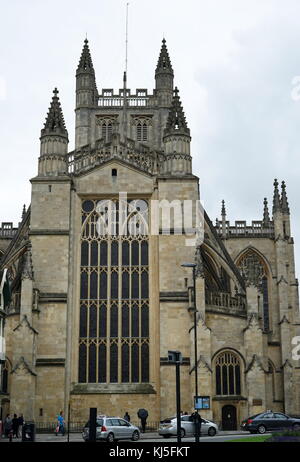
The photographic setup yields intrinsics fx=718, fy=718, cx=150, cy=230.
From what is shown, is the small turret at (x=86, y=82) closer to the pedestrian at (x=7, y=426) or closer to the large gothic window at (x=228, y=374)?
the large gothic window at (x=228, y=374)

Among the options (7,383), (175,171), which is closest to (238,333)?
(175,171)

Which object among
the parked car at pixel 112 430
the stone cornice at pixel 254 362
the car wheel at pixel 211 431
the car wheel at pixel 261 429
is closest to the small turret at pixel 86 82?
the stone cornice at pixel 254 362

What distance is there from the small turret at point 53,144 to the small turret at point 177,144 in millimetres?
6024

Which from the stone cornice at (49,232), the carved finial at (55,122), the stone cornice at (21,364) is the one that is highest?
the carved finial at (55,122)

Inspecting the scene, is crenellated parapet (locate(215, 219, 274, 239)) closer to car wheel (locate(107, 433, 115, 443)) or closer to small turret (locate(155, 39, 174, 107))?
small turret (locate(155, 39, 174, 107))

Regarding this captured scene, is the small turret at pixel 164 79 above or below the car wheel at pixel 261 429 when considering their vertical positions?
above

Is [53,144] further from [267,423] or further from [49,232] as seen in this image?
[267,423]

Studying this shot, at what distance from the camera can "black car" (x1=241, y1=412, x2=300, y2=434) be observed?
3369 cm

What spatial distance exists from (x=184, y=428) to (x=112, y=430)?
4.35m

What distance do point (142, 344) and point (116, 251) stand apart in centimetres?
542

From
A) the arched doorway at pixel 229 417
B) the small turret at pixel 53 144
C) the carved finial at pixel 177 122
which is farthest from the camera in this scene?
the carved finial at pixel 177 122

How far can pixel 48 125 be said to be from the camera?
42438mm

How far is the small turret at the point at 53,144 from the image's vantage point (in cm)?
4153

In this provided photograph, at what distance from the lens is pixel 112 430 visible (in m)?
29.9
